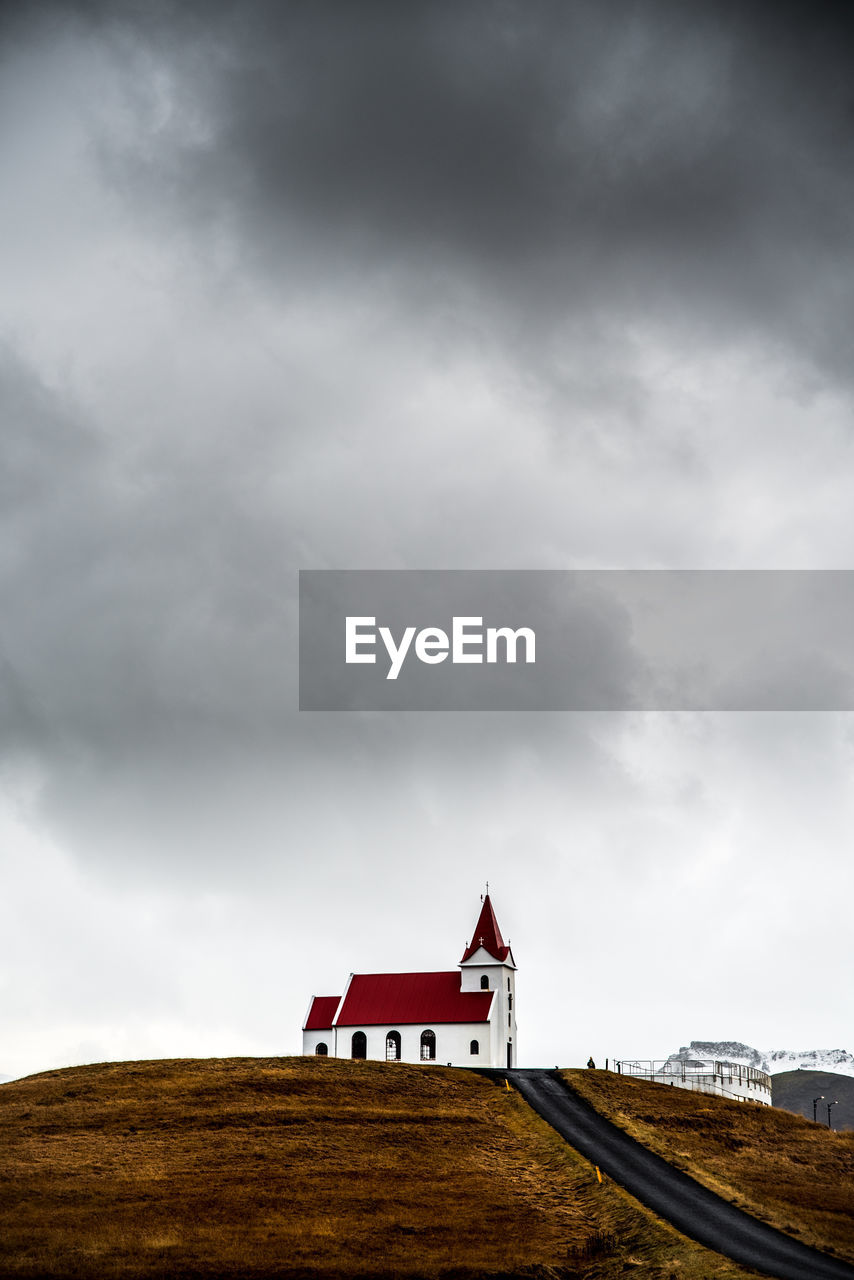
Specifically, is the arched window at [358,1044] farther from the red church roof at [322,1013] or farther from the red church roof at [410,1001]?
the red church roof at [322,1013]

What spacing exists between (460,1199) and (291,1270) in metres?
10.3

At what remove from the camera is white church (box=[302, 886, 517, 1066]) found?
91.5m

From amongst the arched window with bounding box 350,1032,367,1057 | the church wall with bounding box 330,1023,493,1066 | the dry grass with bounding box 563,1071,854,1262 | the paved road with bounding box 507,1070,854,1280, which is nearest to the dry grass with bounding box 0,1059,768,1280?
the paved road with bounding box 507,1070,854,1280

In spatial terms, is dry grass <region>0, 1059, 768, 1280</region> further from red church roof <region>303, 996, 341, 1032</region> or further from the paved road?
red church roof <region>303, 996, 341, 1032</region>

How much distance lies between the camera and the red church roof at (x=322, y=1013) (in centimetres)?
9525

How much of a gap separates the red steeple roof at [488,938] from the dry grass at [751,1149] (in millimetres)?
21268

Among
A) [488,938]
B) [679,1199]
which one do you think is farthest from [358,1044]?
[679,1199]

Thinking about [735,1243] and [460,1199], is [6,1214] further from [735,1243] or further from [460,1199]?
[735,1243]

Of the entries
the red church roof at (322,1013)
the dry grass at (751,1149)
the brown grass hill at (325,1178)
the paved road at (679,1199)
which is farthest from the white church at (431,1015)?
the paved road at (679,1199)

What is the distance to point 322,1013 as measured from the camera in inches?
3802

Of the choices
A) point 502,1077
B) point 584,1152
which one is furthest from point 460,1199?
point 502,1077

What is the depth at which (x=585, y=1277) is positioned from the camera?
38.9 meters

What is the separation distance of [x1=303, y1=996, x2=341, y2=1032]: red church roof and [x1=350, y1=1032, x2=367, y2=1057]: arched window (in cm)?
222

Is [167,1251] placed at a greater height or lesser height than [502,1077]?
lesser
